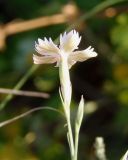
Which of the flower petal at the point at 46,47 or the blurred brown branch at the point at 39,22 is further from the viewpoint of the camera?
the blurred brown branch at the point at 39,22

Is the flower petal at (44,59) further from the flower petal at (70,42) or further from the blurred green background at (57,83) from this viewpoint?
the blurred green background at (57,83)

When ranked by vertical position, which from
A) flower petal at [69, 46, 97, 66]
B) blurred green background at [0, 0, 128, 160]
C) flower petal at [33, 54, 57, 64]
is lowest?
flower petal at [69, 46, 97, 66]

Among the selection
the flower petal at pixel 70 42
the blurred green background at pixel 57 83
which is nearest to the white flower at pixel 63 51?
the flower petal at pixel 70 42

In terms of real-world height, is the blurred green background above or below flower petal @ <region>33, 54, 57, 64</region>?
above

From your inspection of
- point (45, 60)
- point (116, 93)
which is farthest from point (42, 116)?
point (45, 60)

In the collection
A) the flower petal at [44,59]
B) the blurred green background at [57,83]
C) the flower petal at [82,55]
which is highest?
the blurred green background at [57,83]

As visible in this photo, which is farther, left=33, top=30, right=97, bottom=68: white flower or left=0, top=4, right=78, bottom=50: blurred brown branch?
left=0, top=4, right=78, bottom=50: blurred brown branch

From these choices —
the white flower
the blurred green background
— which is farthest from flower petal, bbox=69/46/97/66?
the blurred green background

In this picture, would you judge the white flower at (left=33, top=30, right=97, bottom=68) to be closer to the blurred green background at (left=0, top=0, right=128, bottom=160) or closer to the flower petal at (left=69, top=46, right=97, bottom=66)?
the flower petal at (left=69, top=46, right=97, bottom=66)
